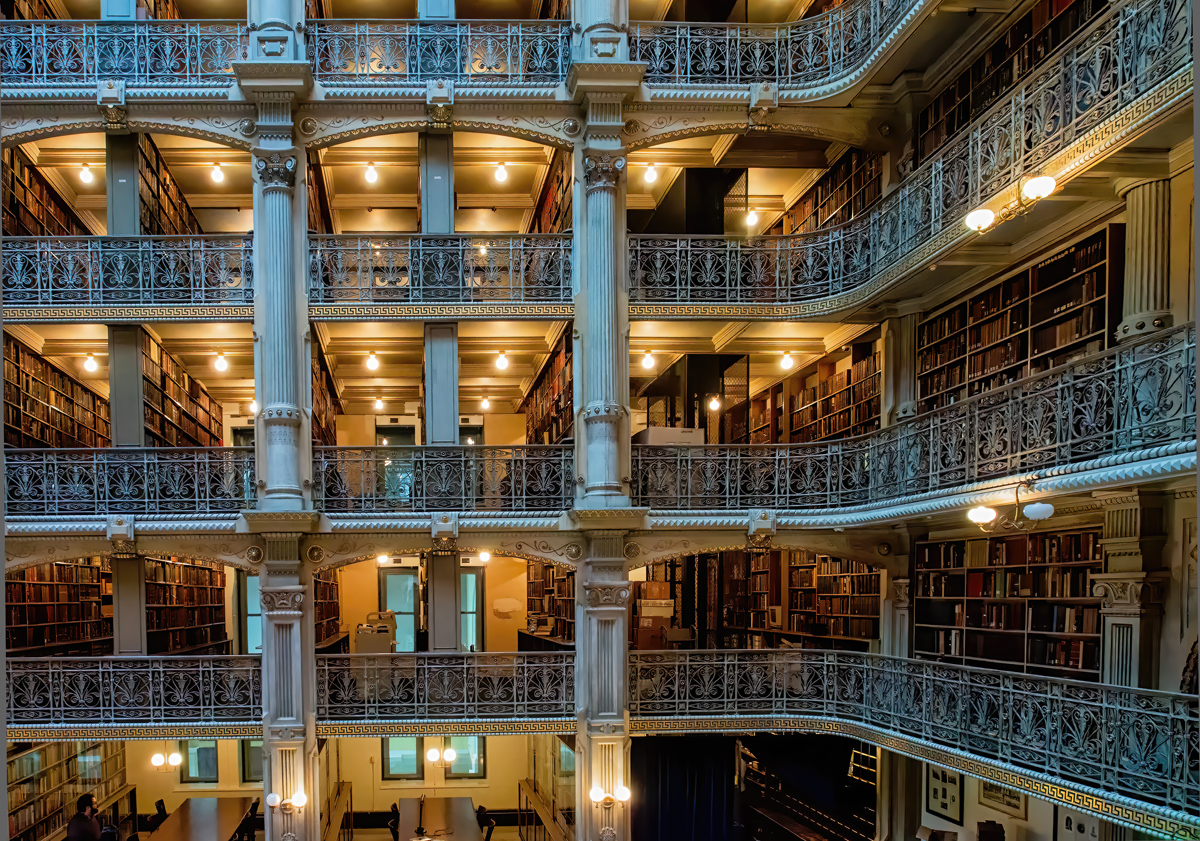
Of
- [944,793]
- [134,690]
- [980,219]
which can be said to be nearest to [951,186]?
[980,219]

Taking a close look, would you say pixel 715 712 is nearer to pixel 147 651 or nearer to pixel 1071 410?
pixel 1071 410

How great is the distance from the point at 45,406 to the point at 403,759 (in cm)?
741

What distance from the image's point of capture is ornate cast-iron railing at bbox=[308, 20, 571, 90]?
987cm

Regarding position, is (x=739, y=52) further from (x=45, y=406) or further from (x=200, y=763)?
(x=200, y=763)

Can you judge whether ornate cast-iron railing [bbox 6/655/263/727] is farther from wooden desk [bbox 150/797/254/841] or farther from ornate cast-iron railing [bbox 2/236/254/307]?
ornate cast-iron railing [bbox 2/236/254/307]

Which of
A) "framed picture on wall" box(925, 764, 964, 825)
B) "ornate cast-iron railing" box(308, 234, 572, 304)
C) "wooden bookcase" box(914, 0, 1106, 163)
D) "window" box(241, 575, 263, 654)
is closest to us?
"wooden bookcase" box(914, 0, 1106, 163)

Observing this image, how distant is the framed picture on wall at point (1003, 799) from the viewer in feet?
27.0

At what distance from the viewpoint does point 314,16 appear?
1075 cm

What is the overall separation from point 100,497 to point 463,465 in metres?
3.76

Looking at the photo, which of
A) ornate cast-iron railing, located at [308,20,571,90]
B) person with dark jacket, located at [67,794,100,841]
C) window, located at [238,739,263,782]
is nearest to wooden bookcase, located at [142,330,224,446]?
ornate cast-iron railing, located at [308,20,571,90]

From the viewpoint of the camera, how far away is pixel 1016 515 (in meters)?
6.71

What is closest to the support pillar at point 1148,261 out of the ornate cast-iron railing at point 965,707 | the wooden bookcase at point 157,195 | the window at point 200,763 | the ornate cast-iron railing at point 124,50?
the ornate cast-iron railing at point 965,707

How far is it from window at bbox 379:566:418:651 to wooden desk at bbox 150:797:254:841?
4315mm

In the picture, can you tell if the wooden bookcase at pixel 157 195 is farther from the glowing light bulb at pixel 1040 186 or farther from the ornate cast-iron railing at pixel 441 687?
the glowing light bulb at pixel 1040 186
